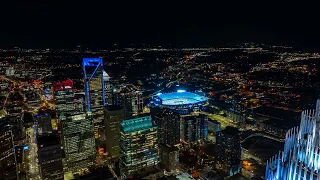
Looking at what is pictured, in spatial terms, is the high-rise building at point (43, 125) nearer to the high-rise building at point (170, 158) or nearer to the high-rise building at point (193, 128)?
the high-rise building at point (170, 158)

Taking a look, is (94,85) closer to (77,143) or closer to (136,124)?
(77,143)

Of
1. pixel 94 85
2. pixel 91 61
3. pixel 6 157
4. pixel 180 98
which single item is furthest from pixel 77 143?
pixel 180 98

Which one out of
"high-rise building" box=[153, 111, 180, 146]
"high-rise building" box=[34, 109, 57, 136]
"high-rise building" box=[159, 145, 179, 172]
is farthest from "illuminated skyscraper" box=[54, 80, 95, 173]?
"high-rise building" box=[153, 111, 180, 146]

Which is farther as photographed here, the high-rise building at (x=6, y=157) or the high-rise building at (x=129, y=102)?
the high-rise building at (x=129, y=102)

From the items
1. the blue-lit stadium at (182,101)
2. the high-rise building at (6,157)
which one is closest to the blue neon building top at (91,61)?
the blue-lit stadium at (182,101)

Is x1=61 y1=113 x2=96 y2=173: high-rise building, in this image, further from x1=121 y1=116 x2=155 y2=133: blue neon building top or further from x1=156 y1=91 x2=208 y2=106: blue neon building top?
x1=156 y1=91 x2=208 y2=106: blue neon building top
